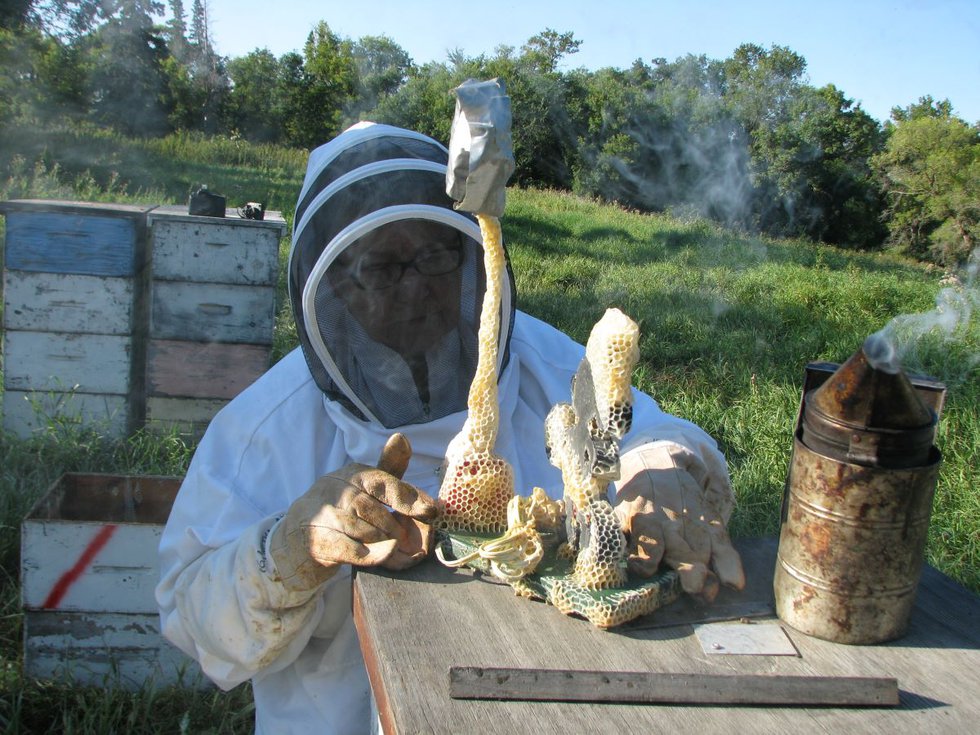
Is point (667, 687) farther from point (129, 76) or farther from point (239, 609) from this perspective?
point (129, 76)

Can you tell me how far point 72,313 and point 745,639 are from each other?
3.51 meters

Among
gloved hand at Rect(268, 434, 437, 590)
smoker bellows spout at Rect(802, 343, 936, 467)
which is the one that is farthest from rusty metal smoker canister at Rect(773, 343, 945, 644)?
gloved hand at Rect(268, 434, 437, 590)

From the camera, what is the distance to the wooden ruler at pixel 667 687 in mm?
904

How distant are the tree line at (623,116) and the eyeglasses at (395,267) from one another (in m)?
6.69

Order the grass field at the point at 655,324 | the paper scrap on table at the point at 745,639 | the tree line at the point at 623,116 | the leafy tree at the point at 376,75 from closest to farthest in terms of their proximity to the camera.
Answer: the paper scrap on table at the point at 745,639, the grass field at the point at 655,324, the tree line at the point at 623,116, the leafy tree at the point at 376,75

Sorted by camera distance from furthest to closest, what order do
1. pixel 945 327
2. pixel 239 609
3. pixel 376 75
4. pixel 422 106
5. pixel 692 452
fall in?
pixel 376 75, pixel 422 106, pixel 945 327, pixel 692 452, pixel 239 609

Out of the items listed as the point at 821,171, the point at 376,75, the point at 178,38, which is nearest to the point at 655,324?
the point at 821,171

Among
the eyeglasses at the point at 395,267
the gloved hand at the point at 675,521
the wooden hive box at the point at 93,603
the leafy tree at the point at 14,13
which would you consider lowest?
the wooden hive box at the point at 93,603

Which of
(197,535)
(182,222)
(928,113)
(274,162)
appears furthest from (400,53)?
(197,535)

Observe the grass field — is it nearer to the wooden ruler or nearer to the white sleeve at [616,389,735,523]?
the white sleeve at [616,389,735,523]

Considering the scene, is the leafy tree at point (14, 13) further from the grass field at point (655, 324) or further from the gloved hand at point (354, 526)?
A: the gloved hand at point (354, 526)

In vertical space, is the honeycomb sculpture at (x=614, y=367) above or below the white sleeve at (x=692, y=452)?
above

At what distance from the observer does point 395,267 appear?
1.61m

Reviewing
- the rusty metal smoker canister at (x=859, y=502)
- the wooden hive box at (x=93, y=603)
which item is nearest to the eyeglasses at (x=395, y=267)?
the rusty metal smoker canister at (x=859, y=502)
